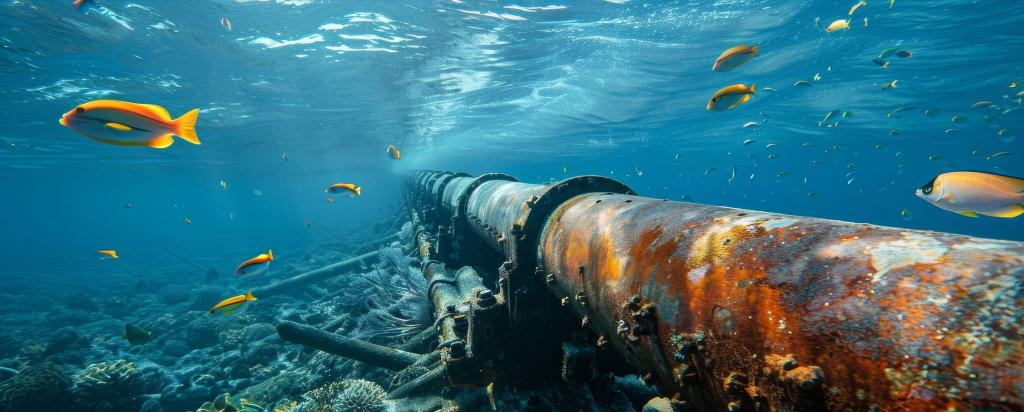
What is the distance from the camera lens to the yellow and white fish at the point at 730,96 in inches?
210

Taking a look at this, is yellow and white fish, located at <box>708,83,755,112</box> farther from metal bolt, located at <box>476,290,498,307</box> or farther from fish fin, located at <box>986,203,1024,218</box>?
metal bolt, located at <box>476,290,498,307</box>

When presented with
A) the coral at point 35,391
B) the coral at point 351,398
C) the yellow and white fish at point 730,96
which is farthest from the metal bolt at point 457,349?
the coral at point 35,391

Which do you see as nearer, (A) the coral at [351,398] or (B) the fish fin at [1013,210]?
(B) the fish fin at [1013,210]

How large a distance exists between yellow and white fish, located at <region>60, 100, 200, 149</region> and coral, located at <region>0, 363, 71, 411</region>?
7.69 m

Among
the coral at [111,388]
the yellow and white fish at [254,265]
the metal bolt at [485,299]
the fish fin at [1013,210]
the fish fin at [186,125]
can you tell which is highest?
the fish fin at [186,125]

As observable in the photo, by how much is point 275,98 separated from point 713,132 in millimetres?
31141

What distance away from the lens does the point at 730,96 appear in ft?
17.9

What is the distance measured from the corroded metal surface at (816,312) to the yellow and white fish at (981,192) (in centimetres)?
166

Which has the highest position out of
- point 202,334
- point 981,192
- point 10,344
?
point 981,192

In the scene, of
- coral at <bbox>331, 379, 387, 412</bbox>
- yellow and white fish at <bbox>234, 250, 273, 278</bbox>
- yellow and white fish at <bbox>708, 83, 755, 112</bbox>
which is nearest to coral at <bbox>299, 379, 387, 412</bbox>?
coral at <bbox>331, 379, 387, 412</bbox>

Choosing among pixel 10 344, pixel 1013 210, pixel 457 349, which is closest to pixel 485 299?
pixel 457 349

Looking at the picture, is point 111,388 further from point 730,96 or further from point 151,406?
point 730,96

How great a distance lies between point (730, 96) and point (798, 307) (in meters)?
5.07

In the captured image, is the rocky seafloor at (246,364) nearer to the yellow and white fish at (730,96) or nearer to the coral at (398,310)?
the coral at (398,310)
